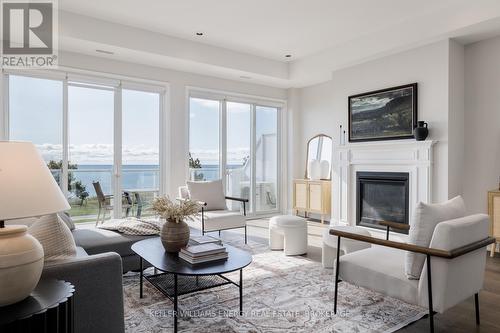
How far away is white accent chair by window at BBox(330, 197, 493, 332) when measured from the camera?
196 cm

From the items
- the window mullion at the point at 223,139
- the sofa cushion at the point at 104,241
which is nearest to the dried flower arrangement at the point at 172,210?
the sofa cushion at the point at 104,241

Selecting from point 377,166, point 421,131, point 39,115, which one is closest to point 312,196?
point 377,166

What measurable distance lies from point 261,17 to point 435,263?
3.69 meters

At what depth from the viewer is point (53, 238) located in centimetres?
192

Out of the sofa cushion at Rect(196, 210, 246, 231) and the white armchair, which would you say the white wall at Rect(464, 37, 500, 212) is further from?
the sofa cushion at Rect(196, 210, 246, 231)

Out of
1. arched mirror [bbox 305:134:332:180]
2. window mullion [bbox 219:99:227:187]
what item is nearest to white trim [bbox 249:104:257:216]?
window mullion [bbox 219:99:227:187]

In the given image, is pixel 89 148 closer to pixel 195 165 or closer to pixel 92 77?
pixel 92 77

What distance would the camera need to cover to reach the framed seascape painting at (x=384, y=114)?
189 inches

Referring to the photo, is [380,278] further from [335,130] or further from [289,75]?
[289,75]

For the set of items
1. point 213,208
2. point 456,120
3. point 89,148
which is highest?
point 456,120

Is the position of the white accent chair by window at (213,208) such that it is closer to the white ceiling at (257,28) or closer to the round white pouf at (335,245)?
Answer: the round white pouf at (335,245)

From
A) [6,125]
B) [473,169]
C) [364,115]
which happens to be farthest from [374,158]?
[6,125]

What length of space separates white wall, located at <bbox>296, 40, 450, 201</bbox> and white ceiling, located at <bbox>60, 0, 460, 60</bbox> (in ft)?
1.75

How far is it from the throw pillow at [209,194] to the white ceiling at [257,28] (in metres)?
1.97
